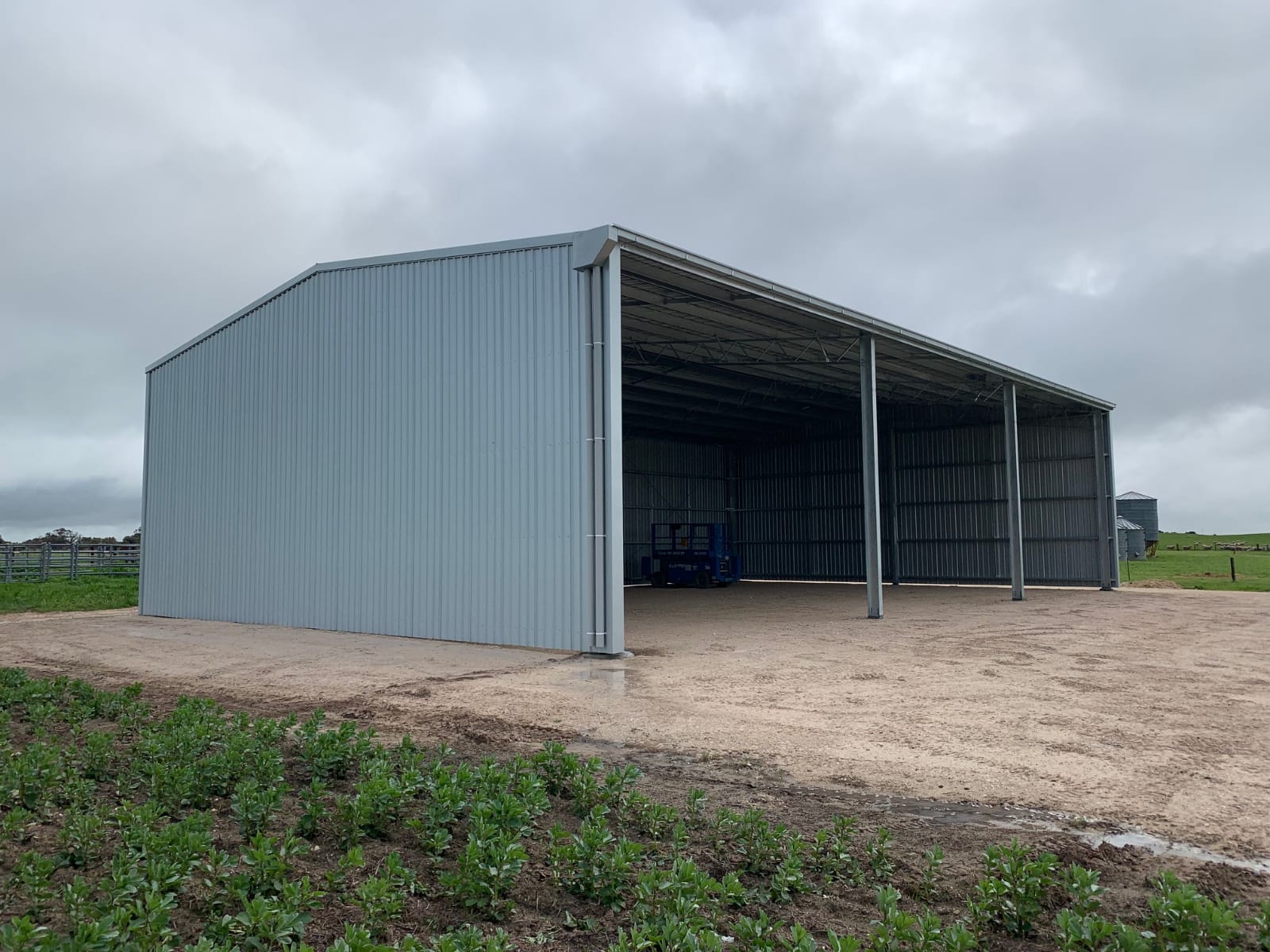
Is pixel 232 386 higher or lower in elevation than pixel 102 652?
higher

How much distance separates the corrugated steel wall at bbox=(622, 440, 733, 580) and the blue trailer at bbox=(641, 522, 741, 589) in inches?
36.9

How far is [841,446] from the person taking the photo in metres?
38.9

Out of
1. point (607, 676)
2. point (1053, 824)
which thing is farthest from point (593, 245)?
point (1053, 824)

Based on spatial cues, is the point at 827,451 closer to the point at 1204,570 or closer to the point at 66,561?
the point at 1204,570

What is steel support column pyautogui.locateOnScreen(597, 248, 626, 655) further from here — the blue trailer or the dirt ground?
the blue trailer

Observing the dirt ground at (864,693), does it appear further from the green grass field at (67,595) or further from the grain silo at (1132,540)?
the grain silo at (1132,540)

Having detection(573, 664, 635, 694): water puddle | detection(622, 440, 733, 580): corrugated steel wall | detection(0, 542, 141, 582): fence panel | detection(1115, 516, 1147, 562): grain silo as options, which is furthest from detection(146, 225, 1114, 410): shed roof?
detection(1115, 516, 1147, 562): grain silo

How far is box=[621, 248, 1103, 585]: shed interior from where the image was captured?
25375mm

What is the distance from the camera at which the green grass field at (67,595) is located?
2697 centimetres

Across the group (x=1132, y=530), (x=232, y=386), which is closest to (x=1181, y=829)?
(x=232, y=386)

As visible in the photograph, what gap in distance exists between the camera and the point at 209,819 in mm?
5051

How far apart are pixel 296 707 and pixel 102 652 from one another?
8278 millimetres

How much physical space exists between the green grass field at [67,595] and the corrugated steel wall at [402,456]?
20.0 ft

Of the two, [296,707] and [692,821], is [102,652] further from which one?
[692,821]
